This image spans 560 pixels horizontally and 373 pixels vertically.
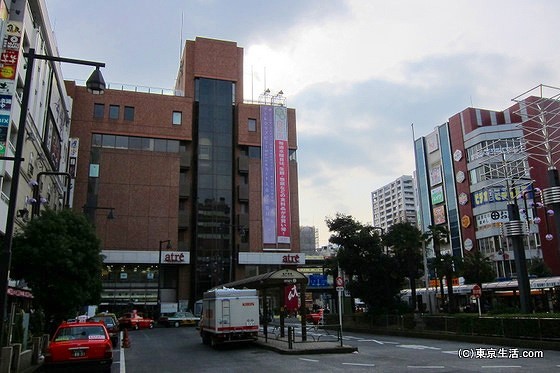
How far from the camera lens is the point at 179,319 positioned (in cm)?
4672

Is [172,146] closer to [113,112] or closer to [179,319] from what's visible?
[113,112]

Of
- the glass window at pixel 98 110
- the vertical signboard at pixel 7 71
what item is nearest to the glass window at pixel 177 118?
the glass window at pixel 98 110

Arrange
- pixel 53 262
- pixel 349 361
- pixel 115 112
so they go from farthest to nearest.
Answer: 1. pixel 115 112
2. pixel 53 262
3. pixel 349 361

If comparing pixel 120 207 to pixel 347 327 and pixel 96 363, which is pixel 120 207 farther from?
pixel 96 363

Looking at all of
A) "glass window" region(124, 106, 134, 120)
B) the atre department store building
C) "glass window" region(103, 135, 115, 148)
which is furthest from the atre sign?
"glass window" region(124, 106, 134, 120)

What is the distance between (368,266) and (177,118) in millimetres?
35929

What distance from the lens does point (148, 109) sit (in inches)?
2409

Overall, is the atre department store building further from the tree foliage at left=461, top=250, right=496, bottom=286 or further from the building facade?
the tree foliage at left=461, top=250, right=496, bottom=286

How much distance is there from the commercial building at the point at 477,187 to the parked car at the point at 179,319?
3907 centimetres

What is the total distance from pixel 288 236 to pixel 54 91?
33.9 m

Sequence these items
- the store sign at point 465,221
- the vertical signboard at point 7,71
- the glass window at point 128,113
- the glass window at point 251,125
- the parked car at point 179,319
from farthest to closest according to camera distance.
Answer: the store sign at point 465,221, the glass window at point 251,125, the glass window at point 128,113, the parked car at point 179,319, the vertical signboard at point 7,71

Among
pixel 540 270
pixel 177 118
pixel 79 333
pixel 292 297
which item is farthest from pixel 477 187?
pixel 79 333

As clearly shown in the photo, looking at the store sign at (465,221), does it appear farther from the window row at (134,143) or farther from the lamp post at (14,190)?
the lamp post at (14,190)

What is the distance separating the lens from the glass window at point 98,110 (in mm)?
59406
